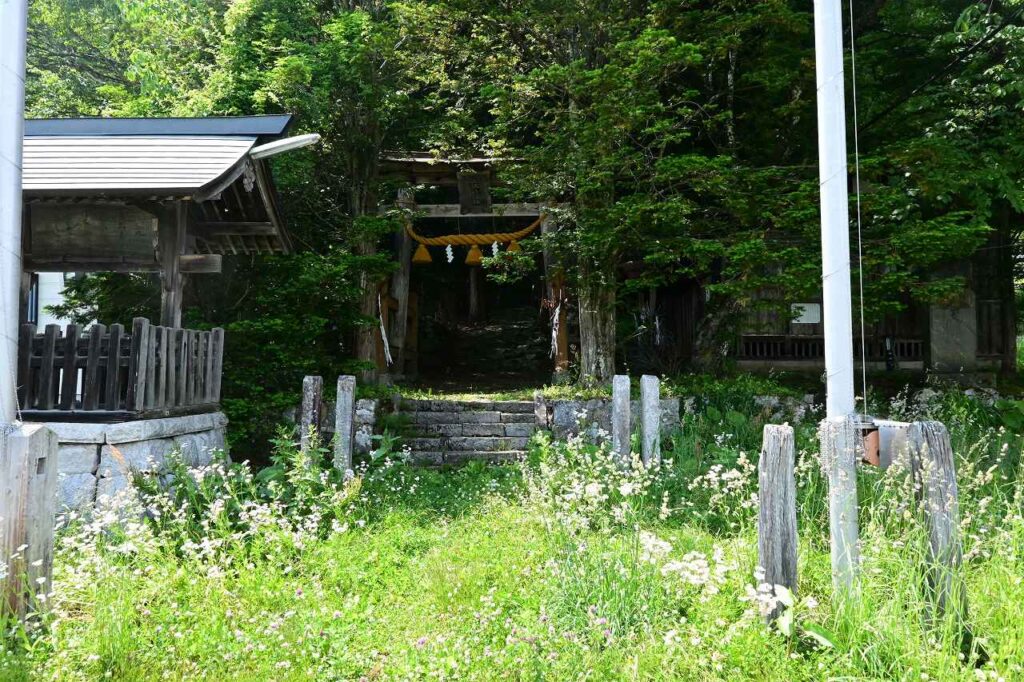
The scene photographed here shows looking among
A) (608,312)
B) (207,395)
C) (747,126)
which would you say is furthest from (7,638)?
(747,126)

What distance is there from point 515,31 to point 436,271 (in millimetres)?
9639

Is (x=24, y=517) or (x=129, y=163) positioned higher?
(x=129, y=163)

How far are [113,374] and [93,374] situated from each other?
19 centimetres

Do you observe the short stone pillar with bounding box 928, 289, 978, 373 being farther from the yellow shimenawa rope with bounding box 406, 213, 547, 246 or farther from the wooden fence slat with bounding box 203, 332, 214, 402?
the wooden fence slat with bounding box 203, 332, 214, 402

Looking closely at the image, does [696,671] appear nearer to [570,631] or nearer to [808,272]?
[570,631]

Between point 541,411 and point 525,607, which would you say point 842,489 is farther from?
point 541,411

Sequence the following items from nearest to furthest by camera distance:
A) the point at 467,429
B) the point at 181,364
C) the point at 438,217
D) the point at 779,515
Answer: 1. the point at 779,515
2. the point at 181,364
3. the point at 467,429
4. the point at 438,217

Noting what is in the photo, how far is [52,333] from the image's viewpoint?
6758mm

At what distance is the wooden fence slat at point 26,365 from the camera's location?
Result: 6.68 metres

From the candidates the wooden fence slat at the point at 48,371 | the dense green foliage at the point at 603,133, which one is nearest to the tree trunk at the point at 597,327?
the dense green foliage at the point at 603,133

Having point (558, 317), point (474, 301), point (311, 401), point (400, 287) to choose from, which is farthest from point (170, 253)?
point (474, 301)

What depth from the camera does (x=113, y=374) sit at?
22.1 feet

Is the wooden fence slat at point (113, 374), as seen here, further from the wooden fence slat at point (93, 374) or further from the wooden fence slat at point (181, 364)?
the wooden fence slat at point (181, 364)

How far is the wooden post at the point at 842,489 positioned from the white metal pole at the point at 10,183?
172 inches
